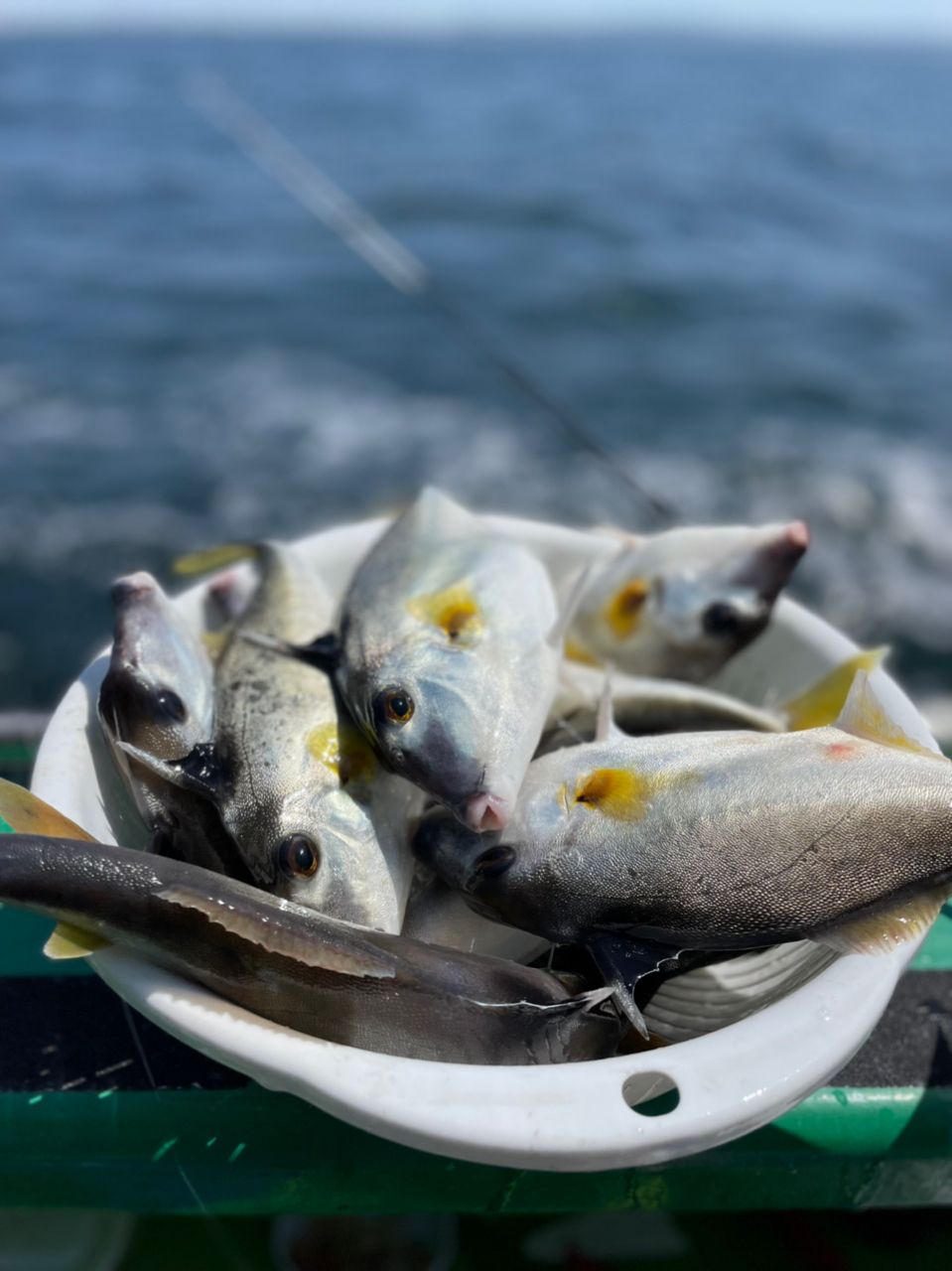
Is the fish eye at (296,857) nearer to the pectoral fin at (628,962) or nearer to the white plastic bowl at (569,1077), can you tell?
the white plastic bowl at (569,1077)

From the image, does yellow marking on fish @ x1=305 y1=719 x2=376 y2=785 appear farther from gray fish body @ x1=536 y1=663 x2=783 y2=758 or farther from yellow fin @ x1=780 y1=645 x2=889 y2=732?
yellow fin @ x1=780 y1=645 x2=889 y2=732

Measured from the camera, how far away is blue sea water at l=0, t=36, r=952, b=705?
7836 millimetres

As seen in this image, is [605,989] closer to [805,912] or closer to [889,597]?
[805,912]

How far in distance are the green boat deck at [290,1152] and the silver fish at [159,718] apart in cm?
37

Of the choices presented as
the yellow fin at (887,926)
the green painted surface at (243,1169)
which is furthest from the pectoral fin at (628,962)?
the green painted surface at (243,1169)

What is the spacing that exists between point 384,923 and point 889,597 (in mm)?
6126

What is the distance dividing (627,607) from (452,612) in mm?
607

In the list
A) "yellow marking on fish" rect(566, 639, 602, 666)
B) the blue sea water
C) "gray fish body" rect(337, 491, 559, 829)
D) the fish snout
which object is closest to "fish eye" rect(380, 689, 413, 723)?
"gray fish body" rect(337, 491, 559, 829)

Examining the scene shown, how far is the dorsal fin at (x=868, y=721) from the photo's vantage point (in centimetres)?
186

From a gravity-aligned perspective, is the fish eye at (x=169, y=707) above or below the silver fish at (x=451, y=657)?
below

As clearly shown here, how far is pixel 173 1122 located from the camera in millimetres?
1837

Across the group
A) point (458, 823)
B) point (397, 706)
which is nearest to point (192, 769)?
point (397, 706)

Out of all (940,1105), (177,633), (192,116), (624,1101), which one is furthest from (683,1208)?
(192,116)

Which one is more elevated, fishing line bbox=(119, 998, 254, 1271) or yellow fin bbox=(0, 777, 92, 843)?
yellow fin bbox=(0, 777, 92, 843)
